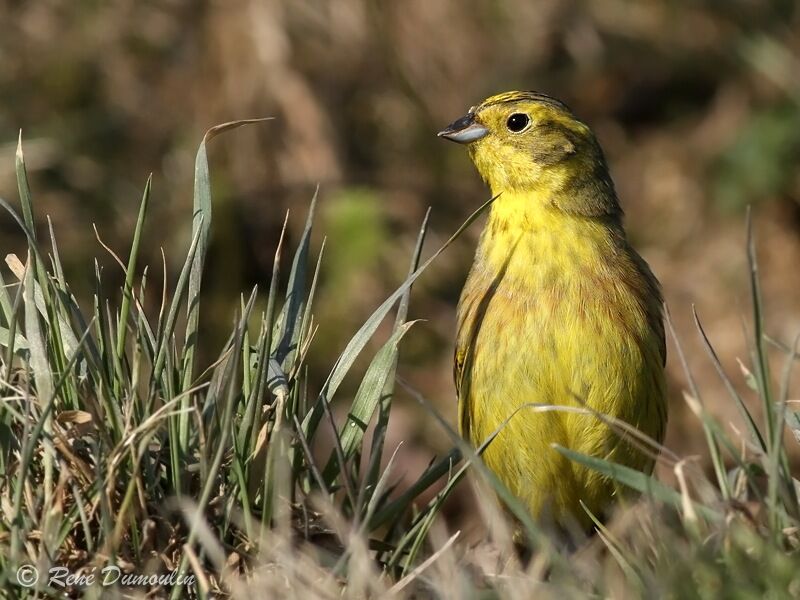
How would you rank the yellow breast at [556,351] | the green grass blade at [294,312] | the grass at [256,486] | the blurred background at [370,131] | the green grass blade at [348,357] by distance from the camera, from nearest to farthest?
the grass at [256,486] → the green grass blade at [348,357] → the green grass blade at [294,312] → the yellow breast at [556,351] → the blurred background at [370,131]

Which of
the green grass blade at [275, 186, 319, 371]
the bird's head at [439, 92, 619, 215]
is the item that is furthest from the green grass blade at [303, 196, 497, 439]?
the bird's head at [439, 92, 619, 215]

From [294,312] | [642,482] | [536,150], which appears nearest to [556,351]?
[536,150]

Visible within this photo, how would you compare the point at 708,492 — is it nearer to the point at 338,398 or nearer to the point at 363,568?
the point at 363,568

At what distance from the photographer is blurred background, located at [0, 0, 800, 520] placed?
253 inches

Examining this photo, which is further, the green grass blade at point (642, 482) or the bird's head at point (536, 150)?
the bird's head at point (536, 150)

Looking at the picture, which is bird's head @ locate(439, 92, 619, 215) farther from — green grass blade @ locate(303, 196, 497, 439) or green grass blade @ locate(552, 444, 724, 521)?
green grass blade @ locate(552, 444, 724, 521)

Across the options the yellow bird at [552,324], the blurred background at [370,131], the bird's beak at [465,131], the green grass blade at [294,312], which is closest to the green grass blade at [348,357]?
the green grass blade at [294,312]

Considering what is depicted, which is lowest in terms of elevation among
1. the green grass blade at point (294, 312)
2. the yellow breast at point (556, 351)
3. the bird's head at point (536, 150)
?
the yellow breast at point (556, 351)

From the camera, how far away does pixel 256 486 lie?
2.58 metres

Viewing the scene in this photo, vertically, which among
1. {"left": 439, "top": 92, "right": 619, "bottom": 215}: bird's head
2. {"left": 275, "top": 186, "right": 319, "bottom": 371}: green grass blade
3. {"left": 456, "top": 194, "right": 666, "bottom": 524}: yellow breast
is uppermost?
{"left": 439, "top": 92, "right": 619, "bottom": 215}: bird's head

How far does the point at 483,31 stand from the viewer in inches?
275

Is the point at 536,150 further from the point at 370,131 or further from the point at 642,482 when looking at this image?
the point at 370,131

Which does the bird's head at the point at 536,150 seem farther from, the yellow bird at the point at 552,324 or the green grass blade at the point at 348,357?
the green grass blade at the point at 348,357

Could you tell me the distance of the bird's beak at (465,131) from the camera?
3.75 meters
